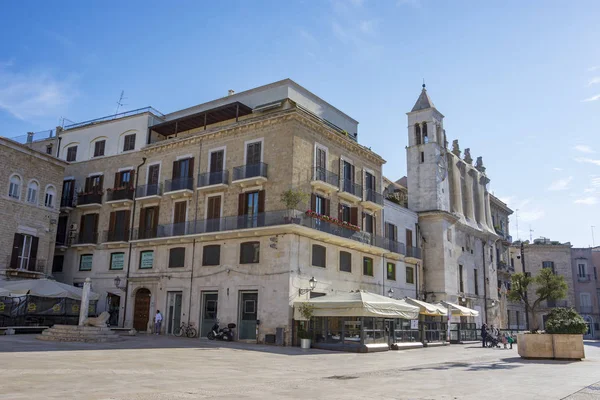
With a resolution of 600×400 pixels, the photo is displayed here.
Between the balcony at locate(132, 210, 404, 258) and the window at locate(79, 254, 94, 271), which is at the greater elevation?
the balcony at locate(132, 210, 404, 258)

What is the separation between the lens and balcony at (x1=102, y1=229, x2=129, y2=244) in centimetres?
3316

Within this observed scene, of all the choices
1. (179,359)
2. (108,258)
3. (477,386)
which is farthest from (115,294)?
(477,386)

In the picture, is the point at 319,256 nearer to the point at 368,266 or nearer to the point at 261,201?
the point at 261,201

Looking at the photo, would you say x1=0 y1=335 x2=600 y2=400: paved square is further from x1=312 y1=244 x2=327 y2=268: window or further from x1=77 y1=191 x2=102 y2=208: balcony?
x1=77 y1=191 x2=102 y2=208: balcony

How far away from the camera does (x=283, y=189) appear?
27734 millimetres

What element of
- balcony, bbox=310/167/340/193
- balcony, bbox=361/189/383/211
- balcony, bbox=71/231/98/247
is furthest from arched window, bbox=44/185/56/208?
balcony, bbox=361/189/383/211

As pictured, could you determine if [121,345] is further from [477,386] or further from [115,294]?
[477,386]

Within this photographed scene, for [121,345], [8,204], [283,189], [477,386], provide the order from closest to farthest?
[477,386]
[121,345]
[283,189]
[8,204]

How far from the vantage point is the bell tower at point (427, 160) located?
136ft

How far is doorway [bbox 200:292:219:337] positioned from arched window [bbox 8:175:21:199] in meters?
13.4

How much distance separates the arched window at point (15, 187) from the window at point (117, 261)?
6.76 meters

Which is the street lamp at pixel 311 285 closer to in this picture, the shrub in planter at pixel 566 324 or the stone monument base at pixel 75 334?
the stone monument base at pixel 75 334

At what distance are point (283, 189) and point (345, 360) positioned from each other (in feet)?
35.7

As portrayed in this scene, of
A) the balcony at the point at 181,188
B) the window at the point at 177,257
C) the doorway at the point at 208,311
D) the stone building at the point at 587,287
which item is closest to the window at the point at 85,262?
the window at the point at 177,257
